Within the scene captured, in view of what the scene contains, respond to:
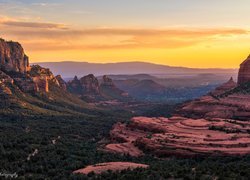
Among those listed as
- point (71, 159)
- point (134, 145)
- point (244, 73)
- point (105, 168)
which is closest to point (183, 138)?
point (134, 145)

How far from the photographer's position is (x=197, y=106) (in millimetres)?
131250

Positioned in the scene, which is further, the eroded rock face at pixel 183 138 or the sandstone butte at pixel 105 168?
the eroded rock face at pixel 183 138

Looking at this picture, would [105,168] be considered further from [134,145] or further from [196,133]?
[196,133]

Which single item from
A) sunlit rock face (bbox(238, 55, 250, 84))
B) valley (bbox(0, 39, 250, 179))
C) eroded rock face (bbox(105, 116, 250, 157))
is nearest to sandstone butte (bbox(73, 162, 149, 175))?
valley (bbox(0, 39, 250, 179))

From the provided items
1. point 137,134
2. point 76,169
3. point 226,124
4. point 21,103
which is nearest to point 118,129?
point 137,134

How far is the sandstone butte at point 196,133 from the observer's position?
3027 inches

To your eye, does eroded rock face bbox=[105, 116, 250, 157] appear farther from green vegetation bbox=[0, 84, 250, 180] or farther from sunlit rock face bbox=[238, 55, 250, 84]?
sunlit rock face bbox=[238, 55, 250, 84]

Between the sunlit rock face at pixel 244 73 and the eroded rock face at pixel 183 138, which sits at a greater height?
the sunlit rock face at pixel 244 73

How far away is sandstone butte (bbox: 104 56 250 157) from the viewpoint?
3027 inches

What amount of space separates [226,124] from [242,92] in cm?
3249

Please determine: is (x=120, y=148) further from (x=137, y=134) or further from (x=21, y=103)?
(x=21, y=103)

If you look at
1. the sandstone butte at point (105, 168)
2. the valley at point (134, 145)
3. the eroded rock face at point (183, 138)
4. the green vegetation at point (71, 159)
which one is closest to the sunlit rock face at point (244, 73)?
the valley at point (134, 145)

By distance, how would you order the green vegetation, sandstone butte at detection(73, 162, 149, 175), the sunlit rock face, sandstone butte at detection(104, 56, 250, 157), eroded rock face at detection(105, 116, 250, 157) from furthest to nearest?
the sunlit rock face
sandstone butte at detection(104, 56, 250, 157)
eroded rock face at detection(105, 116, 250, 157)
sandstone butte at detection(73, 162, 149, 175)
the green vegetation

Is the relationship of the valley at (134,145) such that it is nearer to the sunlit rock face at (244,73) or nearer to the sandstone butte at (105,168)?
the sandstone butte at (105,168)
